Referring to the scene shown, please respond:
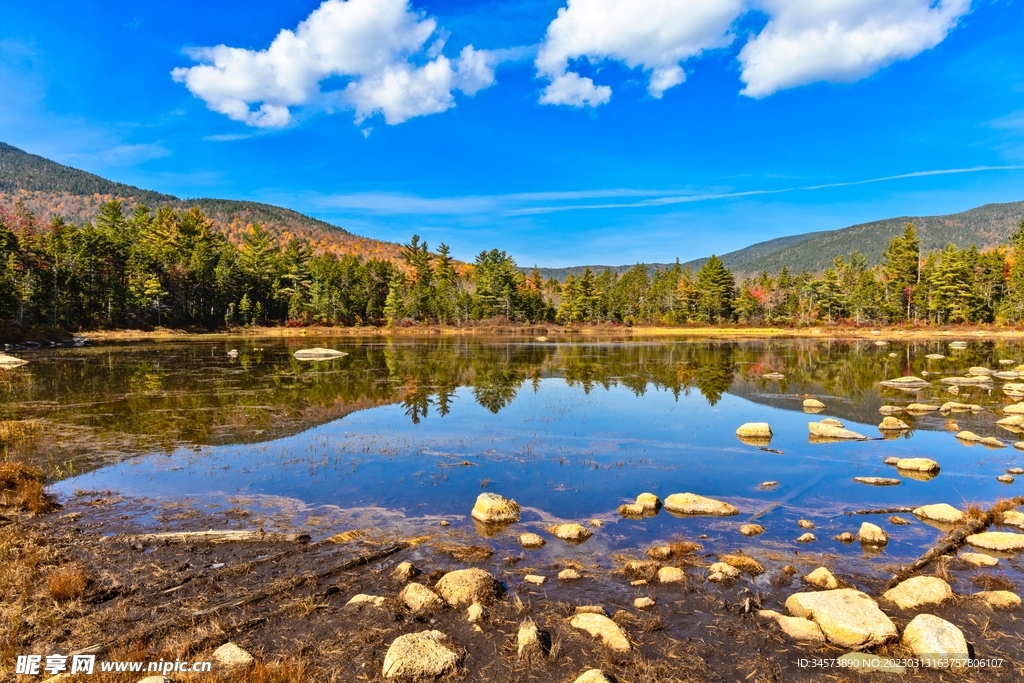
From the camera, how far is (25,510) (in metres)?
11.2

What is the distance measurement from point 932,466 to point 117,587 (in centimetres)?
1809

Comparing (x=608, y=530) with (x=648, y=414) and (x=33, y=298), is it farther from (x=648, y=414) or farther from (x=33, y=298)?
(x=33, y=298)

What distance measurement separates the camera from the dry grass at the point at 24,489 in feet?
36.9

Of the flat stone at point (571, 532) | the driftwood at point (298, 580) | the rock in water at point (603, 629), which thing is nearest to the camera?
the rock in water at point (603, 629)

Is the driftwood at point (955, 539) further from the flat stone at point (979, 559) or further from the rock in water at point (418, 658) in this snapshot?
the rock in water at point (418, 658)

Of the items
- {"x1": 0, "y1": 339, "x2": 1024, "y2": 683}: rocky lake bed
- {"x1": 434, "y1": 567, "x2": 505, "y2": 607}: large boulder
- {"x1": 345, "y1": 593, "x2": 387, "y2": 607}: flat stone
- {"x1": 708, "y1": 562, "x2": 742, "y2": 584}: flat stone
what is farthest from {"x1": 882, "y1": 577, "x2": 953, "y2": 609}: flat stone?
{"x1": 345, "y1": 593, "x2": 387, "y2": 607}: flat stone

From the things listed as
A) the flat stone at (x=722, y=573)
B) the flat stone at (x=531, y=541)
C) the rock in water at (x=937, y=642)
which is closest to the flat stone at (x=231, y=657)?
the flat stone at (x=531, y=541)

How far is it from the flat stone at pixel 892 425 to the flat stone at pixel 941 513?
9.75 meters

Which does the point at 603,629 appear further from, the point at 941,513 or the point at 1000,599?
the point at 941,513

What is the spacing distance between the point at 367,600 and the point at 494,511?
4.02 m

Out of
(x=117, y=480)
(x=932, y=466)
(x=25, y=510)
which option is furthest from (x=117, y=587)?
(x=932, y=466)

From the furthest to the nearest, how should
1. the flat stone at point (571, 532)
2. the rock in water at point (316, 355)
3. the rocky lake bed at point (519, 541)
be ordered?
the rock in water at point (316, 355) → the flat stone at point (571, 532) → the rocky lake bed at point (519, 541)

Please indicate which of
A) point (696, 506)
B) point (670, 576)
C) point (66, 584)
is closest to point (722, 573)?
point (670, 576)

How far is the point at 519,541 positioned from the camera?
10141 millimetres
